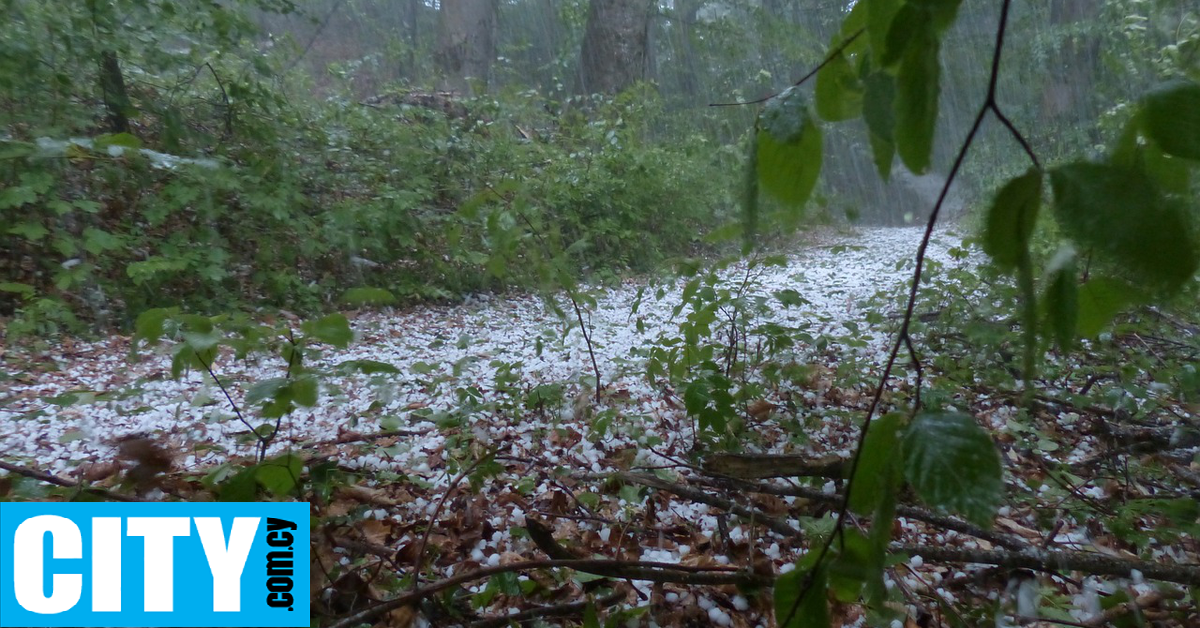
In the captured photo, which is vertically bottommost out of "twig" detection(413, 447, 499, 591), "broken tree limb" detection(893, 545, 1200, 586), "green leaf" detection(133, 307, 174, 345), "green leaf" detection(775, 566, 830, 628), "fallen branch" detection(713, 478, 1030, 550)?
"twig" detection(413, 447, 499, 591)

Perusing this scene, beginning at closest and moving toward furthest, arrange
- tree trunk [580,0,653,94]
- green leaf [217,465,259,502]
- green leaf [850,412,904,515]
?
1. green leaf [850,412,904,515]
2. green leaf [217,465,259,502]
3. tree trunk [580,0,653,94]

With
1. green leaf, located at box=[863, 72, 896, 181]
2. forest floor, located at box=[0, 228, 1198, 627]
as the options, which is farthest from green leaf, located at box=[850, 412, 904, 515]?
forest floor, located at box=[0, 228, 1198, 627]

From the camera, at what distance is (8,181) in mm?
2787

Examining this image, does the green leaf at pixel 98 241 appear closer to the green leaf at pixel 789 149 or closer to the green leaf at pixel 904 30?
the green leaf at pixel 789 149

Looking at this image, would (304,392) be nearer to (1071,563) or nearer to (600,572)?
(600,572)

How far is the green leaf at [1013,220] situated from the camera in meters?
0.40

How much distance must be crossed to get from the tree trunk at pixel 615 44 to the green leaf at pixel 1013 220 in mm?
5736

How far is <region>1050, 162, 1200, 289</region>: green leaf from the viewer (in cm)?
35

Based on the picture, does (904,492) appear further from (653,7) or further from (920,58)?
(653,7)

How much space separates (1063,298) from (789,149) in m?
0.25

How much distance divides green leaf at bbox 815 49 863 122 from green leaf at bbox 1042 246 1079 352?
0.25 metres

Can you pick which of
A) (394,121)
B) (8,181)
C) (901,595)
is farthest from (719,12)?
(901,595)

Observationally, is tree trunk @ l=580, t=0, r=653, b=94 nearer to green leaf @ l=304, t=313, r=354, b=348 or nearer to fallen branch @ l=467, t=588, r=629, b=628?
green leaf @ l=304, t=313, r=354, b=348

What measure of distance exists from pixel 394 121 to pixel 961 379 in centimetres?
373
